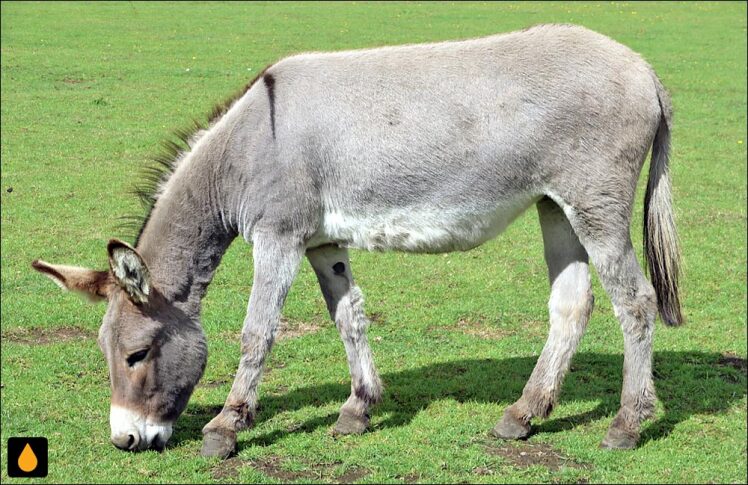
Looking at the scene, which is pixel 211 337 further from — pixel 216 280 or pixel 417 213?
pixel 417 213

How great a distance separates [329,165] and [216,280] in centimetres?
482

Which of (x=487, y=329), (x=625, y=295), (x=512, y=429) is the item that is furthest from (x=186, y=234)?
(x=487, y=329)

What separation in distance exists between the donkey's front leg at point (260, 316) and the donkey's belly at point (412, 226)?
1.11ft

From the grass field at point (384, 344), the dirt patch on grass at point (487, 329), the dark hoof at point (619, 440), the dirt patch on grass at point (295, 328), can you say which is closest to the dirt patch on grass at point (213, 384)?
the grass field at point (384, 344)

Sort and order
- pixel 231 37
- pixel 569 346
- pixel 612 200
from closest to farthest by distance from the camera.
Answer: pixel 612 200
pixel 569 346
pixel 231 37

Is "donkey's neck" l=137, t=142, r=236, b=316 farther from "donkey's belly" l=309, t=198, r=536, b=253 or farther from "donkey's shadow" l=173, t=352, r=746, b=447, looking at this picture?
"donkey's shadow" l=173, t=352, r=746, b=447

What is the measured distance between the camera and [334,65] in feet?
23.5

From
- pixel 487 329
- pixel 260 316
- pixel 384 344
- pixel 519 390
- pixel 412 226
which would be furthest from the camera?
pixel 487 329

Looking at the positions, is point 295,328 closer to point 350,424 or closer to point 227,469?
point 350,424

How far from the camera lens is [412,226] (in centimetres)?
694

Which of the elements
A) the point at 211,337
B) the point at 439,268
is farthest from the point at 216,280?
the point at 439,268

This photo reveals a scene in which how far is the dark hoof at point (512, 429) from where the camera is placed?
23.2 ft

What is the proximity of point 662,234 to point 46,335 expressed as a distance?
5.85 meters

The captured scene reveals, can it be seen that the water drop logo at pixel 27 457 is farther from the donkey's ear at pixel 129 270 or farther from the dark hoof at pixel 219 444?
the donkey's ear at pixel 129 270
